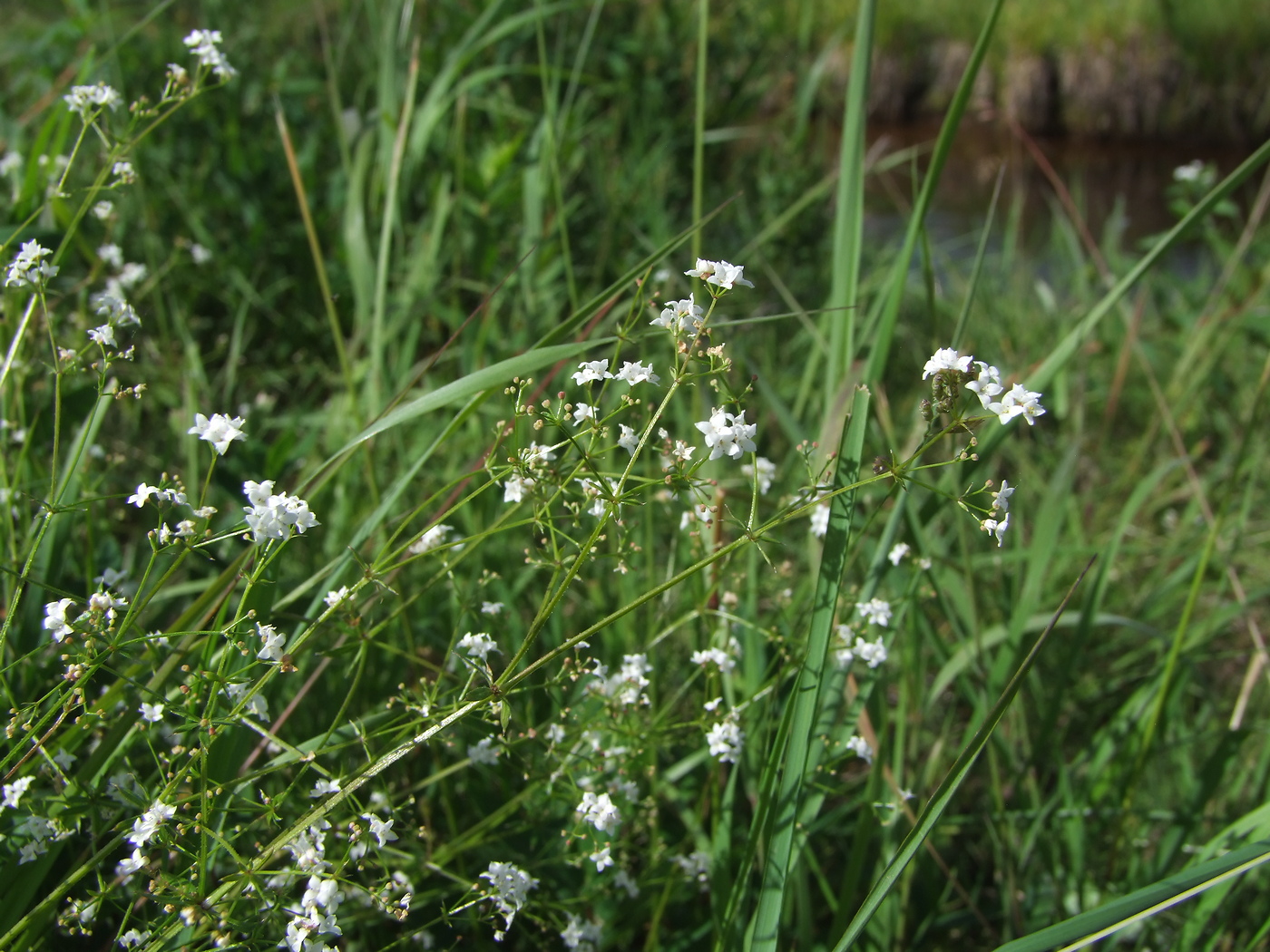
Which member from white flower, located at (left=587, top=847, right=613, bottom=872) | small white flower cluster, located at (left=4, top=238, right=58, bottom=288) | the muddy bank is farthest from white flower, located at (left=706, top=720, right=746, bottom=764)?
the muddy bank

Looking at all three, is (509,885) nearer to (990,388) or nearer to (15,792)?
(15,792)

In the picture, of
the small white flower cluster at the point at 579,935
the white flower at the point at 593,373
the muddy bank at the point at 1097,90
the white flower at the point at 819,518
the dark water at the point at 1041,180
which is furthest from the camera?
the muddy bank at the point at 1097,90

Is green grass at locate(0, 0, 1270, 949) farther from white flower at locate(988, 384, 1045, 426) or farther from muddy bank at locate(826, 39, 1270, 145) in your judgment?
muddy bank at locate(826, 39, 1270, 145)

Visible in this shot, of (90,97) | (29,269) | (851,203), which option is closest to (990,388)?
(851,203)

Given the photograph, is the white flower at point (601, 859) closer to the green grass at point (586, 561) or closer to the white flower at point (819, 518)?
the green grass at point (586, 561)

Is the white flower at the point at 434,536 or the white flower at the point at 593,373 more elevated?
the white flower at the point at 593,373

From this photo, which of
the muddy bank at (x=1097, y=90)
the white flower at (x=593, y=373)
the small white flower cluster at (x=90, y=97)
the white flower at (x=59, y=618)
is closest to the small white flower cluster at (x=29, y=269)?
the small white flower cluster at (x=90, y=97)

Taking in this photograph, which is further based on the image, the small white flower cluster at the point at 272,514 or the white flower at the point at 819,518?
the white flower at the point at 819,518
